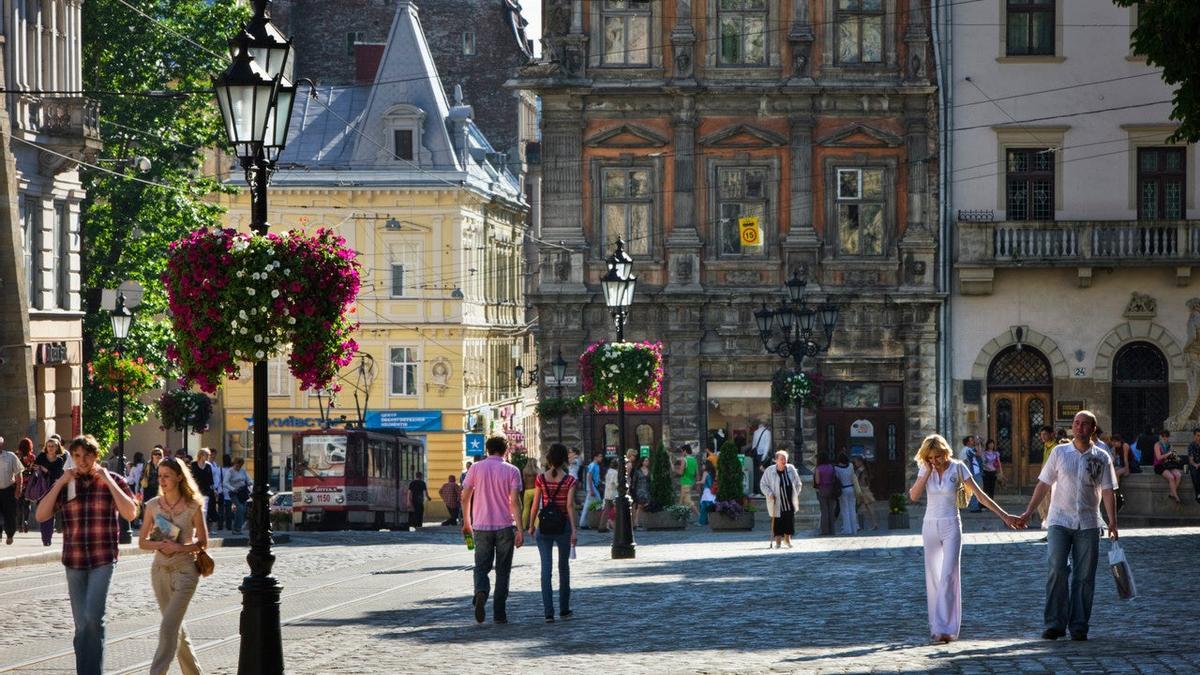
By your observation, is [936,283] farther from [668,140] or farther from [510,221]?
[510,221]

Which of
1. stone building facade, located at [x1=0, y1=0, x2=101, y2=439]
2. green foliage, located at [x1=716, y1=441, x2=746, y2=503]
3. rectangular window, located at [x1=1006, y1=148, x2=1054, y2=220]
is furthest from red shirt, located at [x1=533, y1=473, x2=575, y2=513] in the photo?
rectangular window, located at [x1=1006, y1=148, x2=1054, y2=220]

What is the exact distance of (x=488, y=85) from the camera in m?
81.8

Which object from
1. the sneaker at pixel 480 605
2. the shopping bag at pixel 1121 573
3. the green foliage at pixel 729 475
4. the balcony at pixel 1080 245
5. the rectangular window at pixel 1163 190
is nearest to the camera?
the shopping bag at pixel 1121 573

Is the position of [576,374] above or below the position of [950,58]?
below

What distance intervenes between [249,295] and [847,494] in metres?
22.1

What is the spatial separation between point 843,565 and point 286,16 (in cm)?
5526

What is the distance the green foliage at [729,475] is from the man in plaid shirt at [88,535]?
24.7 m

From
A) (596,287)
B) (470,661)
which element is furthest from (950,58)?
(470,661)

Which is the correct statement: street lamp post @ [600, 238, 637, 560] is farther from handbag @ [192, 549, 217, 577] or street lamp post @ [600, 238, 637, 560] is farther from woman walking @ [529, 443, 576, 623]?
handbag @ [192, 549, 217, 577]

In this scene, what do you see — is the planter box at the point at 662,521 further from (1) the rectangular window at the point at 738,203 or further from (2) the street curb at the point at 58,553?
(1) the rectangular window at the point at 738,203

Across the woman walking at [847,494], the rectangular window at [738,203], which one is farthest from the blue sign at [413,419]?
the woman walking at [847,494]

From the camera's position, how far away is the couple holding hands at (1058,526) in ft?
53.2

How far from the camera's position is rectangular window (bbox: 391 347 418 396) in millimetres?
69438

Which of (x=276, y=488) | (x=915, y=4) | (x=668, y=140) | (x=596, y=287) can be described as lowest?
(x=276, y=488)
